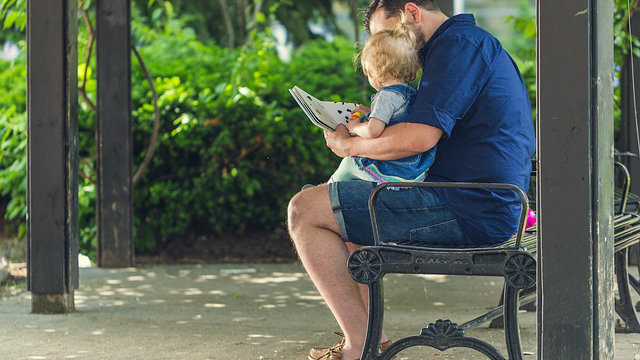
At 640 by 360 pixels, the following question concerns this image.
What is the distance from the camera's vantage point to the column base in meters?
5.78

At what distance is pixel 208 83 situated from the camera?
9156 millimetres

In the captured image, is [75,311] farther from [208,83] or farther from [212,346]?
[208,83]

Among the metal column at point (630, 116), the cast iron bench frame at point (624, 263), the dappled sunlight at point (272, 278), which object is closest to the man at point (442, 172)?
the cast iron bench frame at point (624, 263)

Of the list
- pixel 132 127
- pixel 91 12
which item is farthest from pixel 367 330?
pixel 91 12

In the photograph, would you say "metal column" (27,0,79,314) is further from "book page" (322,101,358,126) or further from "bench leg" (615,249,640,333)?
"bench leg" (615,249,640,333)

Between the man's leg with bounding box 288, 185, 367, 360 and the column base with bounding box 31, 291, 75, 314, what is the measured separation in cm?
221

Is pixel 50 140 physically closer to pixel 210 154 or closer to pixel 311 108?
pixel 311 108

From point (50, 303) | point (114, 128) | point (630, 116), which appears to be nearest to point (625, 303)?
point (630, 116)

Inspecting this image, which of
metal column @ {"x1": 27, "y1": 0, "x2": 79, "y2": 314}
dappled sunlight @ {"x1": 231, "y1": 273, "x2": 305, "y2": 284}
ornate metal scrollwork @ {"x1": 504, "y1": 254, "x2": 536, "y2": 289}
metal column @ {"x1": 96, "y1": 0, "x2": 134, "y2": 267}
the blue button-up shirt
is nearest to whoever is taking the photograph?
ornate metal scrollwork @ {"x1": 504, "y1": 254, "x2": 536, "y2": 289}

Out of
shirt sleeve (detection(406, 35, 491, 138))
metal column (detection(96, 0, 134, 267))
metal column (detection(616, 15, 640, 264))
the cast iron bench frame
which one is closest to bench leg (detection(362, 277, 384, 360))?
shirt sleeve (detection(406, 35, 491, 138))

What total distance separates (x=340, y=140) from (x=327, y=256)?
459 mm

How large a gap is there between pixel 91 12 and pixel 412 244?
333 inches

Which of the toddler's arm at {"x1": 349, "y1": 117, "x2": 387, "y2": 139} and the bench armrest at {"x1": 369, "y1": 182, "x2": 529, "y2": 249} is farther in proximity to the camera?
the toddler's arm at {"x1": 349, "y1": 117, "x2": 387, "y2": 139}

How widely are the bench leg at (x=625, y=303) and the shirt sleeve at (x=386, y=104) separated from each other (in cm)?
185
